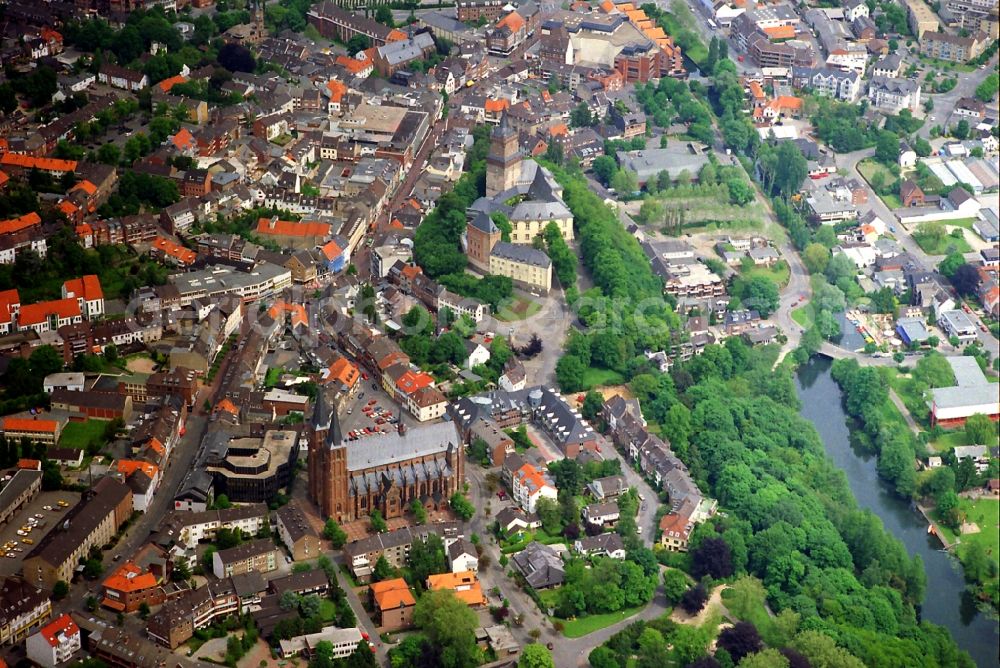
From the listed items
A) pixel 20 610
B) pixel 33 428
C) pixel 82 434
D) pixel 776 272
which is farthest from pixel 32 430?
pixel 776 272

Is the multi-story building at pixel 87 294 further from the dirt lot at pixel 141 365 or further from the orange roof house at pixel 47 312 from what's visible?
the dirt lot at pixel 141 365

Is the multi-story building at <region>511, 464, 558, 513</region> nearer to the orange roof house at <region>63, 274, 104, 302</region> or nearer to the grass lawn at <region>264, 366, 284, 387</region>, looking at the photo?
the grass lawn at <region>264, 366, 284, 387</region>

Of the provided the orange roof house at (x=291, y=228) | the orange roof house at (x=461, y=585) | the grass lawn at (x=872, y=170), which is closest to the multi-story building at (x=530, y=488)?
the orange roof house at (x=461, y=585)

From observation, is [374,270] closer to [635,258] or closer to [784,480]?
[635,258]

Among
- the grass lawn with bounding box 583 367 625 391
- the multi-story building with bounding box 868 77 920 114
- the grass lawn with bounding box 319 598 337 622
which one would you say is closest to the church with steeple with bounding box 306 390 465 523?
the grass lawn with bounding box 319 598 337 622

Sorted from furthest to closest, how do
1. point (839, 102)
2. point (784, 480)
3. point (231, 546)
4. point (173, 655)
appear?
point (839, 102) < point (784, 480) < point (231, 546) < point (173, 655)

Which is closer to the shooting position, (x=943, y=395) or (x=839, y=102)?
(x=943, y=395)

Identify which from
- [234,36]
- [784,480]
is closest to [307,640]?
[784,480]
